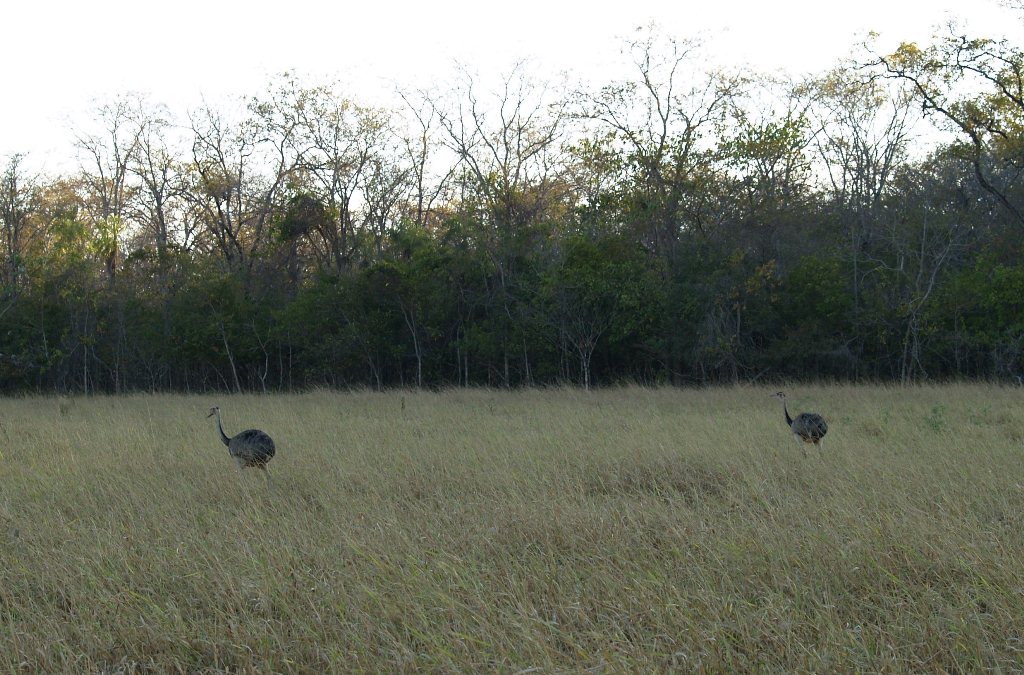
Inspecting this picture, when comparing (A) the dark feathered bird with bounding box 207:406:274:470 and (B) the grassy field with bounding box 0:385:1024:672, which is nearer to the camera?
(B) the grassy field with bounding box 0:385:1024:672

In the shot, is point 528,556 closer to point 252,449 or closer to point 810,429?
point 252,449

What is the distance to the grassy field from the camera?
4.20m

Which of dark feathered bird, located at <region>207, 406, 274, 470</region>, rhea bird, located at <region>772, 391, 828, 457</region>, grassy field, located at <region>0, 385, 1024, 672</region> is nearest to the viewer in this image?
grassy field, located at <region>0, 385, 1024, 672</region>

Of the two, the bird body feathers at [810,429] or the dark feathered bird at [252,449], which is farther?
the bird body feathers at [810,429]

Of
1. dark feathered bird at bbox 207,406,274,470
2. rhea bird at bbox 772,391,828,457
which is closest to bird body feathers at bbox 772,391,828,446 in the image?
rhea bird at bbox 772,391,828,457

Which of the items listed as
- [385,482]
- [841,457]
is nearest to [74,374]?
[385,482]

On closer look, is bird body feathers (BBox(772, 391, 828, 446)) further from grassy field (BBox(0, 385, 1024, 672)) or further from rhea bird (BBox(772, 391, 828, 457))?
grassy field (BBox(0, 385, 1024, 672))

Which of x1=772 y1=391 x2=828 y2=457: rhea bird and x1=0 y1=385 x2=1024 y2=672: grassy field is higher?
x1=772 y1=391 x2=828 y2=457: rhea bird

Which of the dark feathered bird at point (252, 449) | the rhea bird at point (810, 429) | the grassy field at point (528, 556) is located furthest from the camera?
the rhea bird at point (810, 429)

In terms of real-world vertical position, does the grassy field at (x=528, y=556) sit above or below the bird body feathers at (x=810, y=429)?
below

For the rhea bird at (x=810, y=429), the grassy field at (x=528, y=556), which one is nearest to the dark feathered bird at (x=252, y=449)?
the grassy field at (x=528, y=556)

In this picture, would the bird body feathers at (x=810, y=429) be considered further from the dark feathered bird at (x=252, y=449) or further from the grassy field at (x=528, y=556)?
the dark feathered bird at (x=252, y=449)

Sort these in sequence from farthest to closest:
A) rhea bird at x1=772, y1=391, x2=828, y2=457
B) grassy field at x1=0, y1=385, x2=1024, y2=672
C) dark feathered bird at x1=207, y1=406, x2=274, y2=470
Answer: rhea bird at x1=772, y1=391, x2=828, y2=457 < dark feathered bird at x1=207, y1=406, x2=274, y2=470 < grassy field at x1=0, y1=385, x2=1024, y2=672

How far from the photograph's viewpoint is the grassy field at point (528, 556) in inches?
165
